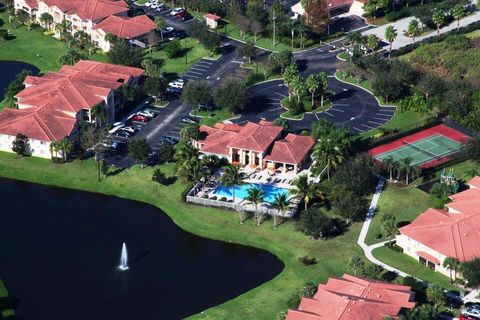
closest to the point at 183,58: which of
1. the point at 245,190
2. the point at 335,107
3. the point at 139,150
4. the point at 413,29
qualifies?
the point at 335,107

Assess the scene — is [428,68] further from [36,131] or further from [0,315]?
[0,315]

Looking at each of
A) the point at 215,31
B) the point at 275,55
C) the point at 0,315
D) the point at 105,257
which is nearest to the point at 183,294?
the point at 105,257

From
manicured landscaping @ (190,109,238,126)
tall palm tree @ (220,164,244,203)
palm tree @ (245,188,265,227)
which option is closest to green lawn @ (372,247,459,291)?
palm tree @ (245,188,265,227)

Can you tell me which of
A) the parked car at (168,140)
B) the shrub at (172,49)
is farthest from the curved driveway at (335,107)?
the shrub at (172,49)

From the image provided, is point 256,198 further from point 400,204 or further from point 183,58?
point 183,58

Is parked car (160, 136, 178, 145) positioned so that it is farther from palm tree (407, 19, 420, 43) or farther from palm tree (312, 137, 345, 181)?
palm tree (407, 19, 420, 43)

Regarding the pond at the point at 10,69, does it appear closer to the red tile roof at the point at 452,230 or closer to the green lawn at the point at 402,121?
the green lawn at the point at 402,121
